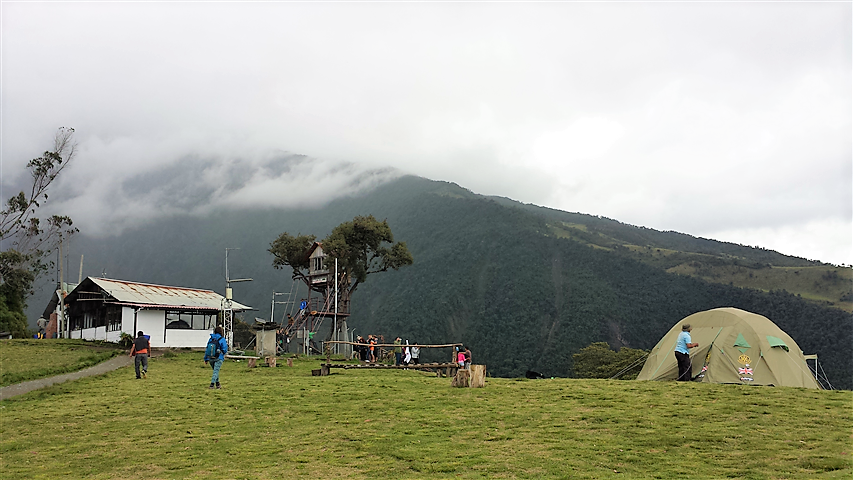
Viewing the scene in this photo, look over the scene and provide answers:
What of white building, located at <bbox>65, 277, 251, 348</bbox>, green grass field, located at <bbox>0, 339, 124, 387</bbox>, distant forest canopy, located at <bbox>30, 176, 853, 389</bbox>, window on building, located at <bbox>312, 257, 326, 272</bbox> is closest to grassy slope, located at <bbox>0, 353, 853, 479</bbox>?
green grass field, located at <bbox>0, 339, 124, 387</bbox>

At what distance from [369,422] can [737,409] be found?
8738 mm

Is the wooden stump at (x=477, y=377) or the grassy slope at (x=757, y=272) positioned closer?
the wooden stump at (x=477, y=377)

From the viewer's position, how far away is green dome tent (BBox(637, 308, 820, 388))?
2330 centimetres

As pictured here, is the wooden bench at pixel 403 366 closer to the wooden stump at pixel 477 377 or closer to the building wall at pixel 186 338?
the wooden stump at pixel 477 377

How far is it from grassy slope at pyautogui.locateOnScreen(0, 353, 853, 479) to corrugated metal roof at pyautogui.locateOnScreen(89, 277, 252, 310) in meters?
25.5

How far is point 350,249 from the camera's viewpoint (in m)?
55.8

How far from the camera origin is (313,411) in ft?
52.4

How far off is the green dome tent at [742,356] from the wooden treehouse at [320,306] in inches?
1211

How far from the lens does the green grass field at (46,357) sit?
2475 centimetres

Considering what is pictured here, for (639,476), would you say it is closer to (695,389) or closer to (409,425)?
(409,425)

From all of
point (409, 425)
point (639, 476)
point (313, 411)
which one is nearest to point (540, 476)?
point (639, 476)

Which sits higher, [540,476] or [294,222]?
[294,222]

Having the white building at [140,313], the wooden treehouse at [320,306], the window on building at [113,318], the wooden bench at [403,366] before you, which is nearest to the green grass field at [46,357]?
the window on building at [113,318]

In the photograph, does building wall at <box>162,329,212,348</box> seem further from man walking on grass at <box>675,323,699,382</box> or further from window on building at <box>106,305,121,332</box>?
man walking on grass at <box>675,323,699,382</box>
